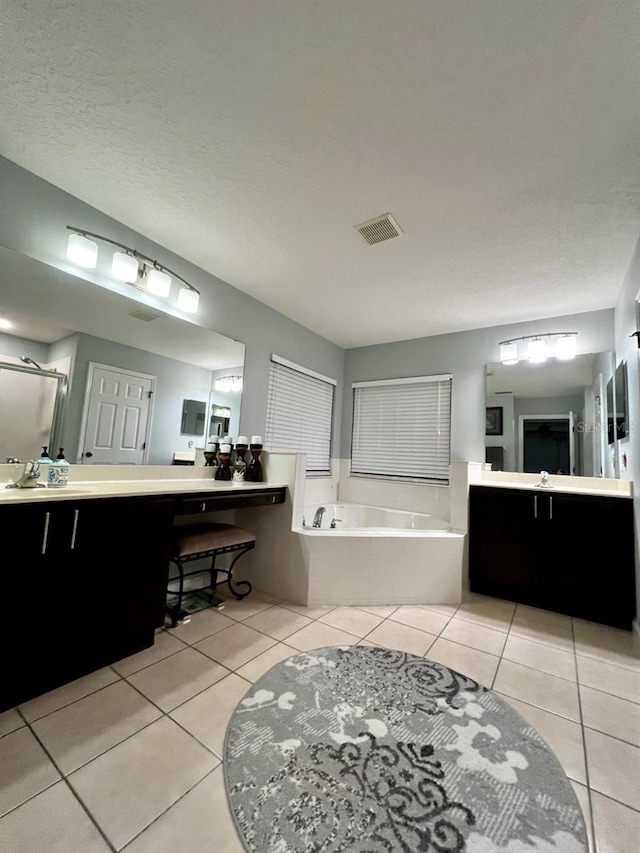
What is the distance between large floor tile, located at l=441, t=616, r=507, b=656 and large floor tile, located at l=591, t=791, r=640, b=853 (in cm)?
84

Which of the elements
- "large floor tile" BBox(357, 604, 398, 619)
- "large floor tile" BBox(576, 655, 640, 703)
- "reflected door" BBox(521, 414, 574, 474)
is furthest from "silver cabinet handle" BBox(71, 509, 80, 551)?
"reflected door" BBox(521, 414, 574, 474)

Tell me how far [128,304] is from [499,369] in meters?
3.17

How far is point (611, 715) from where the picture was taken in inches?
56.8

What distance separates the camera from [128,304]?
2154 mm

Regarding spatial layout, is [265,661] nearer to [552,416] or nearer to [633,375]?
[633,375]

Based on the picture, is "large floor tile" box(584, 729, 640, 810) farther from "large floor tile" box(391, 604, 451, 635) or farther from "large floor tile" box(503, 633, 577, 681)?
"large floor tile" box(391, 604, 451, 635)

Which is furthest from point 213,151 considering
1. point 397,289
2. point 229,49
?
point 397,289

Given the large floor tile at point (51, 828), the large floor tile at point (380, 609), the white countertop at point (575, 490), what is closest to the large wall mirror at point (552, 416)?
the white countertop at point (575, 490)

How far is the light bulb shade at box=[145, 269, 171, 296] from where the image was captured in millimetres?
2199

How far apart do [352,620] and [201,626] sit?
942mm

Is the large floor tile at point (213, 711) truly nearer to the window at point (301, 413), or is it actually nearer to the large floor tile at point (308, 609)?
the large floor tile at point (308, 609)

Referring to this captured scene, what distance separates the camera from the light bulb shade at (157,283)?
2199 mm

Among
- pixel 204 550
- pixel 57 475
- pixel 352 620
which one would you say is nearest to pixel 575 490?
pixel 352 620

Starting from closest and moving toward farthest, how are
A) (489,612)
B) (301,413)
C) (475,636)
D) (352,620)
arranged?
(475,636) < (352,620) < (489,612) < (301,413)
